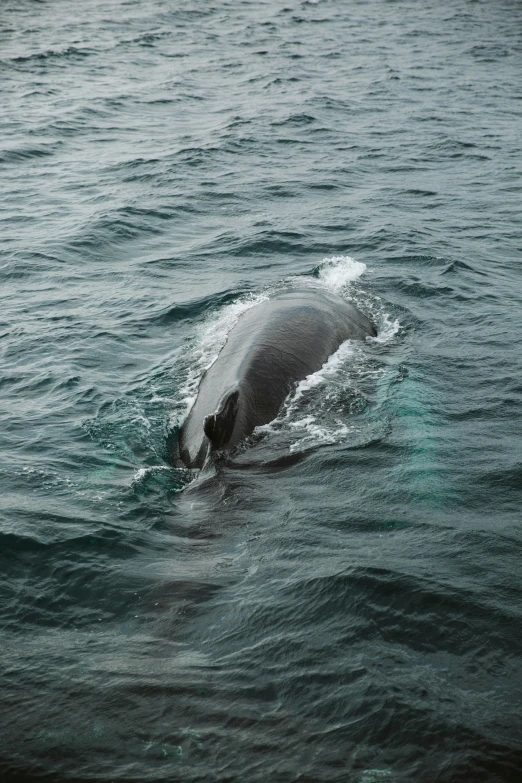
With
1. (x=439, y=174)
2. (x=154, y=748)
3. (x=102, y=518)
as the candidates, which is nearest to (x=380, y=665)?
(x=154, y=748)

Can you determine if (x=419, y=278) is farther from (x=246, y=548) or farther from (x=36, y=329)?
(x=246, y=548)

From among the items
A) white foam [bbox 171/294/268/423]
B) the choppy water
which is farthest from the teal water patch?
white foam [bbox 171/294/268/423]

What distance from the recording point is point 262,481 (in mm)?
8922

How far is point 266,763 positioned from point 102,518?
3801mm

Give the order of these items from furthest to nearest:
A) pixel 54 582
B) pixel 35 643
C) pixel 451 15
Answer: pixel 451 15, pixel 54 582, pixel 35 643

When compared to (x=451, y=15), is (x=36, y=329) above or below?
below

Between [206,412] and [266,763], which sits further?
[206,412]

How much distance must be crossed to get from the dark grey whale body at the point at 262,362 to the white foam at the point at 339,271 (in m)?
2.08

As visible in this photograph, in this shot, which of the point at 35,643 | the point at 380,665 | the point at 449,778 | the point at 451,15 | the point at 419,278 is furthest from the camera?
the point at 451,15

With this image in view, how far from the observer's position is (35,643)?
667cm

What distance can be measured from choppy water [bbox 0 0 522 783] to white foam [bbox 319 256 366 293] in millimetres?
88

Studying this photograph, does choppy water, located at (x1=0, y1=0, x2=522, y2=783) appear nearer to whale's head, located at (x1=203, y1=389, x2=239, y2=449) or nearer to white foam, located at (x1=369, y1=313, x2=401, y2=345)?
white foam, located at (x1=369, y1=313, x2=401, y2=345)

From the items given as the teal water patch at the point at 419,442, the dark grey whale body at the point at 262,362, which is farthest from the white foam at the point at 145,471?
the teal water patch at the point at 419,442

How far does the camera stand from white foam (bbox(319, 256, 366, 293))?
51.7 feet
